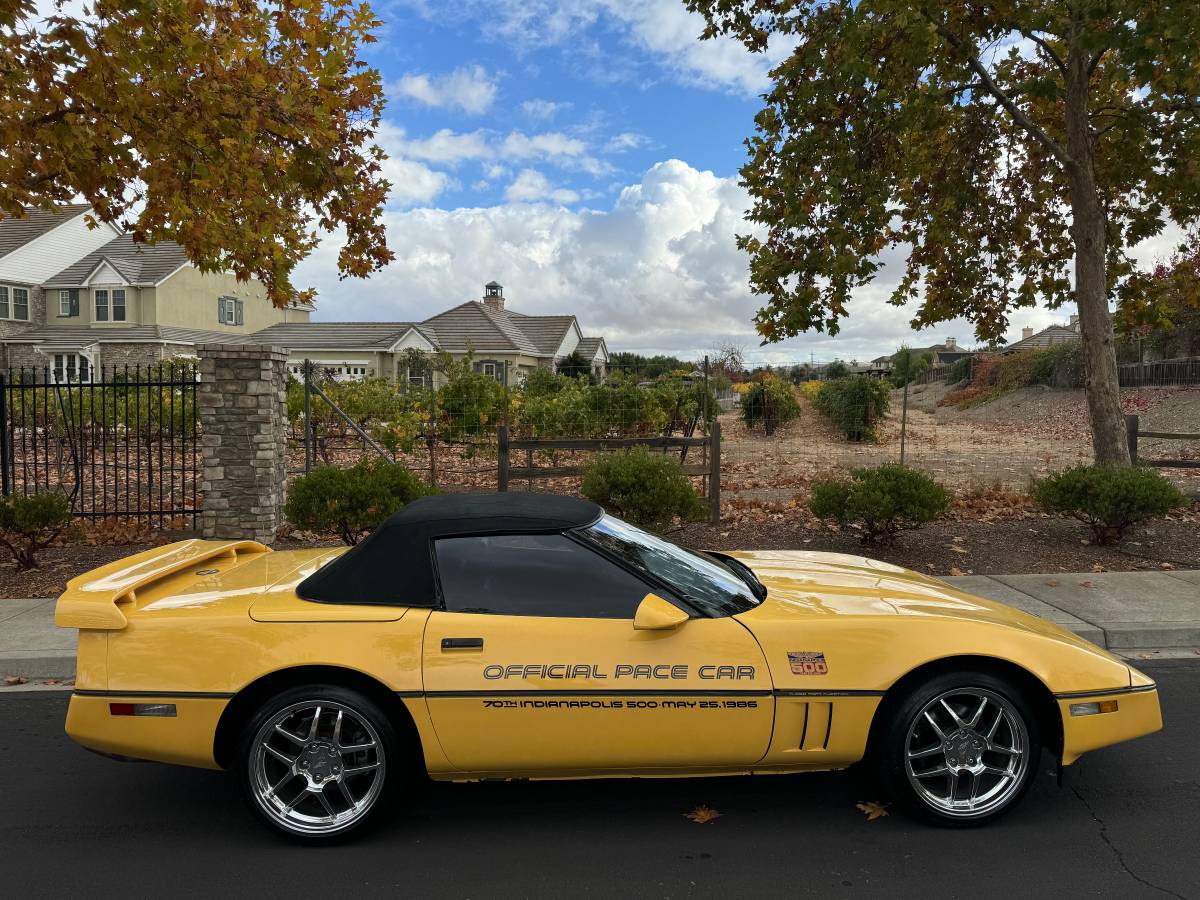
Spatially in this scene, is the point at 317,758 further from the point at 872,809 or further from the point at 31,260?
the point at 31,260

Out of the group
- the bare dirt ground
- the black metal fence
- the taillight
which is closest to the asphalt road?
the taillight

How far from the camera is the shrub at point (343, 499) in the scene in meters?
7.96

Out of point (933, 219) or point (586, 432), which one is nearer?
point (933, 219)

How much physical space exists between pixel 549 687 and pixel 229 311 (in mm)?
39841

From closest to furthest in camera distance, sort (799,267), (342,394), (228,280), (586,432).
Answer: (799,267) < (586,432) < (342,394) < (228,280)

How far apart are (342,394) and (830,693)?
13.9 metres

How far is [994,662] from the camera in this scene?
11.2 ft

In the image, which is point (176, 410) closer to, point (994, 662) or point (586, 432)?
point (586, 432)

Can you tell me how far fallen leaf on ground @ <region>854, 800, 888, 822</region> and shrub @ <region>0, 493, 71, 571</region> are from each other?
24.9 ft

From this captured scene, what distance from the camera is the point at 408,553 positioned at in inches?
138

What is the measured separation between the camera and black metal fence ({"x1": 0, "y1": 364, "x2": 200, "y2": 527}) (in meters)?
9.26

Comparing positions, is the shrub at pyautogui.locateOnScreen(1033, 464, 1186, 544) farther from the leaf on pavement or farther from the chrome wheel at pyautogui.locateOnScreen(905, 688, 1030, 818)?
the leaf on pavement

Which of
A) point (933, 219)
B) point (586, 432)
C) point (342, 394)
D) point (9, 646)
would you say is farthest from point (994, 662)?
point (342, 394)

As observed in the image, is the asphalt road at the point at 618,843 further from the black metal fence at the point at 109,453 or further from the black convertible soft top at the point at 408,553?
the black metal fence at the point at 109,453
